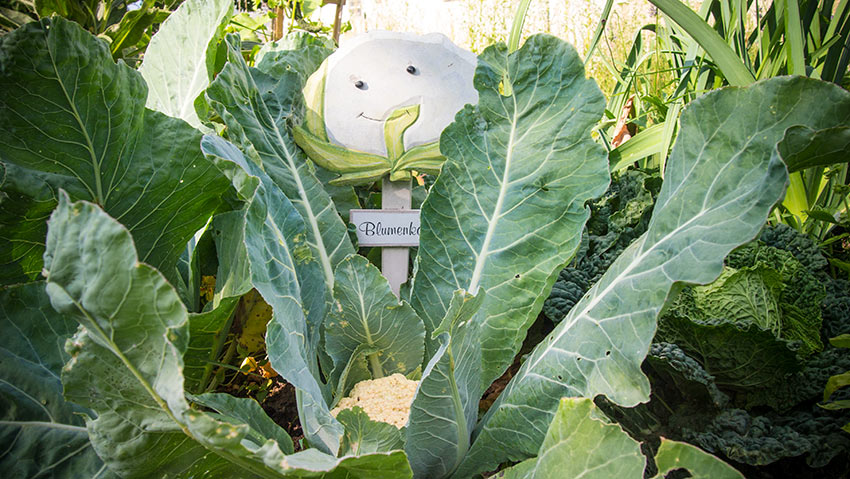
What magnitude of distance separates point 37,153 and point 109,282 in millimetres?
416

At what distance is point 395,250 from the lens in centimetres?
104

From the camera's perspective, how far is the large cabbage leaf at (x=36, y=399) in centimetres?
63

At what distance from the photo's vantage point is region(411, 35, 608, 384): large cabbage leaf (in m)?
0.86

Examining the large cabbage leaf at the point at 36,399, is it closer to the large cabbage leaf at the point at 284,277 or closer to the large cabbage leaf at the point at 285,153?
the large cabbage leaf at the point at 284,277

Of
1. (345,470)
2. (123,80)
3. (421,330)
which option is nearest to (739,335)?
(421,330)

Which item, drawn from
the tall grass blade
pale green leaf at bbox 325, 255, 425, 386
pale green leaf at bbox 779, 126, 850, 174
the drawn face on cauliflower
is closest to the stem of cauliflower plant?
pale green leaf at bbox 325, 255, 425, 386

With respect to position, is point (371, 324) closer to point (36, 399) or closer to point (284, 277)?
point (284, 277)

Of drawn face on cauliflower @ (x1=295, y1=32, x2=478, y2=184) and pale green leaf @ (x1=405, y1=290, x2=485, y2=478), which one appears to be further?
drawn face on cauliflower @ (x1=295, y1=32, x2=478, y2=184)

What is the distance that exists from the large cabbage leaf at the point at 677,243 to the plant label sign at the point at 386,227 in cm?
37

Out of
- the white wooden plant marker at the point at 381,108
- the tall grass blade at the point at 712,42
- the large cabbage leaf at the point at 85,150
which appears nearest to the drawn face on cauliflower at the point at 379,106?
the white wooden plant marker at the point at 381,108

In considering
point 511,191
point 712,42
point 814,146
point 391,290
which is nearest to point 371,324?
point 391,290

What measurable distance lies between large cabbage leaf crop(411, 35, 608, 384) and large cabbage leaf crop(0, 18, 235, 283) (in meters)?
0.37

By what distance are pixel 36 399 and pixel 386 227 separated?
1.90 ft

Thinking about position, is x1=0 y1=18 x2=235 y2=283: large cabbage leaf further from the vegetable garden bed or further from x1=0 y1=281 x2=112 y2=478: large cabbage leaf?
x1=0 y1=281 x2=112 y2=478: large cabbage leaf
